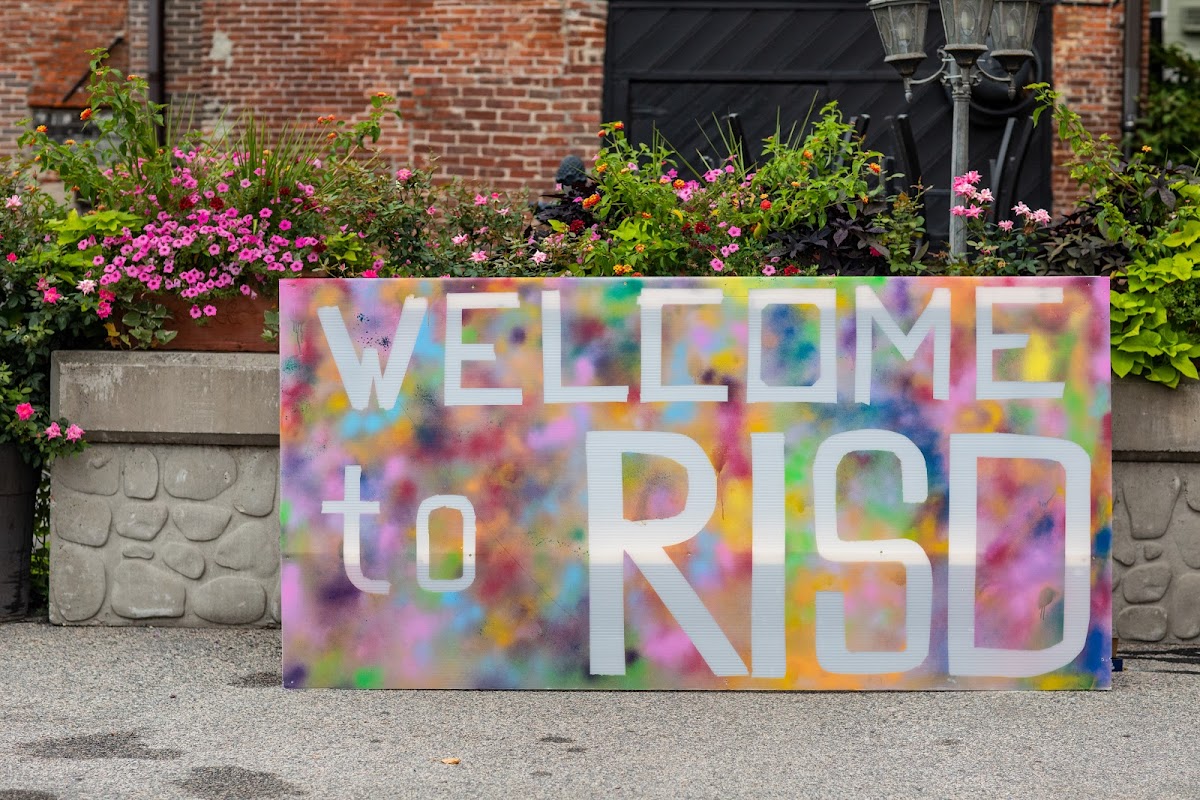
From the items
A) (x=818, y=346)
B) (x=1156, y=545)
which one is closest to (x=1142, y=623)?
(x=1156, y=545)

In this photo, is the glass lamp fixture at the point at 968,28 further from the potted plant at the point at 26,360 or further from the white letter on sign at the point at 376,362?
the potted plant at the point at 26,360

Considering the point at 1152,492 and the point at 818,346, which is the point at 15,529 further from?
the point at 1152,492

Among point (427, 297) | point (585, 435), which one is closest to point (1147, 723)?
point (585, 435)

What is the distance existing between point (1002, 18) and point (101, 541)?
4.30m

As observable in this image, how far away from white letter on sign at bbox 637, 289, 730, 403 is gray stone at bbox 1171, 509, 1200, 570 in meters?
1.72

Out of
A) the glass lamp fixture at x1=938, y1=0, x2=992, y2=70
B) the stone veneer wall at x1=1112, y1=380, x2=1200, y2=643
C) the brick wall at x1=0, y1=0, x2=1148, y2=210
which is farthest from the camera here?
the brick wall at x1=0, y1=0, x2=1148, y2=210

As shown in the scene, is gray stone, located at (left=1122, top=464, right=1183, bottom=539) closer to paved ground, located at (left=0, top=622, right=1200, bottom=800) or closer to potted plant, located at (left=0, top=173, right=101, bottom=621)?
paved ground, located at (left=0, top=622, right=1200, bottom=800)

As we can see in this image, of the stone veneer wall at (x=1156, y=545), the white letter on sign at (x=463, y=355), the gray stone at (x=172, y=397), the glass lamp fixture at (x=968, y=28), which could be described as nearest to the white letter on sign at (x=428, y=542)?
the white letter on sign at (x=463, y=355)

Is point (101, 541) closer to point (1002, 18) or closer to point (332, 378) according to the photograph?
point (332, 378)

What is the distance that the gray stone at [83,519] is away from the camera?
17.3ft

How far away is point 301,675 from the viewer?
4.54 m

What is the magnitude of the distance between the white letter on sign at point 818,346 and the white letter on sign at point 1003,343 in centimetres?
43

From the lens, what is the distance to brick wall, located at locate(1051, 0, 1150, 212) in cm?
1268

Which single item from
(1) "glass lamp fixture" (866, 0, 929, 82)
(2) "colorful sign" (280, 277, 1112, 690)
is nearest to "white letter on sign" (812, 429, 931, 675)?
(2) "colorful sign" (280, 277, 1112, 690)
